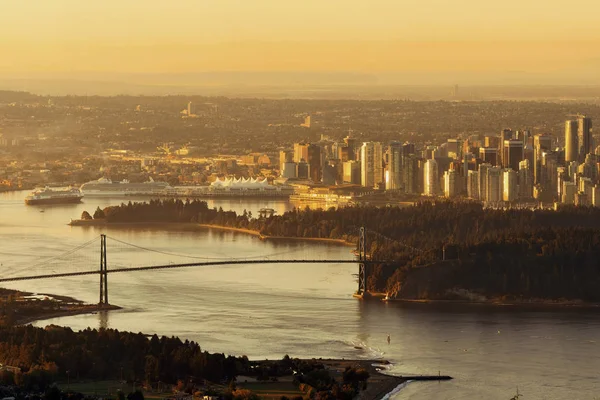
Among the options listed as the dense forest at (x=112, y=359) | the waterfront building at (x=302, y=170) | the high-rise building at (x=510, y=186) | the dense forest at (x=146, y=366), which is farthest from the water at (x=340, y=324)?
the waterfront building at (x=302, y=170)

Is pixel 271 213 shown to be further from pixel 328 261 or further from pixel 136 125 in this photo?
pixel 136 125

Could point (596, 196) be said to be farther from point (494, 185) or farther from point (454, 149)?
point (454, 149)

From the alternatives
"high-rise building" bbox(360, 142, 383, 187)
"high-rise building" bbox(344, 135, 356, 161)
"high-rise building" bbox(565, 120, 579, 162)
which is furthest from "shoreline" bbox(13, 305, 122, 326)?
"high-rise building" bbox(344, 135, 356, 161)

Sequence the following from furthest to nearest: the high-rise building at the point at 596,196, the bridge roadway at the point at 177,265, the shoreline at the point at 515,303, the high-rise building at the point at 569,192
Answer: the high-rise building at the point at 569,192, the high-rise building at the point at 596,196, the bridge roadway at the point at 177,265, the shoreline at the point at 515,303

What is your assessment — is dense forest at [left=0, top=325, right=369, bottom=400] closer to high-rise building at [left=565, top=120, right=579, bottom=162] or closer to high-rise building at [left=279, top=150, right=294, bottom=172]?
high-rise building at [left=565, top=120, right=579, bottom=162]

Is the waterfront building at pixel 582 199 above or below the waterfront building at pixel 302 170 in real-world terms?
below

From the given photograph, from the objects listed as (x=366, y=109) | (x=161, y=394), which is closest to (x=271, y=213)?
(x=161, y=394)

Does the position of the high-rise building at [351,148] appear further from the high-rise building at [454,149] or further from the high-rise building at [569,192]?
the high-rise building at [569,192]
